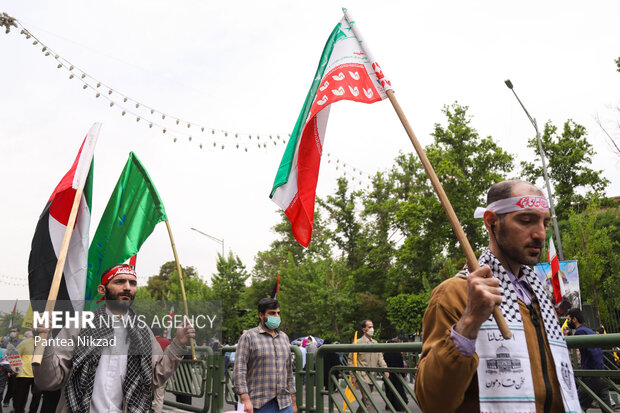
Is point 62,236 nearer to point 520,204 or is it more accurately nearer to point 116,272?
point 116,272

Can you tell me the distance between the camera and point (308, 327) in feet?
126

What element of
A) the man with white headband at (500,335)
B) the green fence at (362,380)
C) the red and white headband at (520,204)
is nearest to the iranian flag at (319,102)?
the red and white headband at (520,204)

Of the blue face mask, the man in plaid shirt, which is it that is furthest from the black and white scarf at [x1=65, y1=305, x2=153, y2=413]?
the blue face mask

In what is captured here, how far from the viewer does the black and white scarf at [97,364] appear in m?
3.77

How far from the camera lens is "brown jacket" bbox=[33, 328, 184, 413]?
11.8 ft

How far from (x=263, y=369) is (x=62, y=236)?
2469 mm

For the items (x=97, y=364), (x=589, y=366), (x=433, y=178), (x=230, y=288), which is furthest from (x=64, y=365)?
(x=230, y=288)

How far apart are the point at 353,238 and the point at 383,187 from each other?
5473 mm

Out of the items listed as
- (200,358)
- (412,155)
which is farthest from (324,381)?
(412,155)

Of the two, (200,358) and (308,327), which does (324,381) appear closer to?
(200,358)

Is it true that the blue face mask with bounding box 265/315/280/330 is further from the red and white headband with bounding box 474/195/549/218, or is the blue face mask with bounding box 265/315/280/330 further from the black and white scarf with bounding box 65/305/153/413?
the red and white headband with bounding box 474/195/549/218

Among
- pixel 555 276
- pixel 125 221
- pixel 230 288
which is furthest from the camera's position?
pixel 230 288

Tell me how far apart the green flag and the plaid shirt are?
1.67m

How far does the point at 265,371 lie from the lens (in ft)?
18.8
